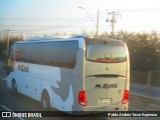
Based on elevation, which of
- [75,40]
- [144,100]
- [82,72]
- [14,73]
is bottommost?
[144,100]

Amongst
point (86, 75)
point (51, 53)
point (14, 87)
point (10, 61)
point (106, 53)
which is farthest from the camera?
point (10, 61)

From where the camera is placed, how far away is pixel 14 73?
15.7 metres

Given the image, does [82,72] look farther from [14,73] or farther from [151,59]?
[151,59]

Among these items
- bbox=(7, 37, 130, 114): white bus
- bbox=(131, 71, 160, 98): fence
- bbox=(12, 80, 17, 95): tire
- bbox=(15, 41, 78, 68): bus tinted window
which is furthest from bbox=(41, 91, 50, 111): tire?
bbox=(131, 71, 160, 98): fence

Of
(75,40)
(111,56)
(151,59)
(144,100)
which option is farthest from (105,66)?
(151,59)

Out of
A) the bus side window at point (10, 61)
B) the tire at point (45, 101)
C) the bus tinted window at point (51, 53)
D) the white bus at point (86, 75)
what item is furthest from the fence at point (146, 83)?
the white bus at point (86, 75)

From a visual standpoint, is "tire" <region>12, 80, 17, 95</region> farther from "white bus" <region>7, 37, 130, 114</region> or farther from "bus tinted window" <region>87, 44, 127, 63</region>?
"bus tinted window" <region>87, 44, 127, 63</region>

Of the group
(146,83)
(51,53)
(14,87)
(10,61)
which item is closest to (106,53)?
(51,53)

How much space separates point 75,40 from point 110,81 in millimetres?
1575

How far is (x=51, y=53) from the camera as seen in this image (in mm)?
11781

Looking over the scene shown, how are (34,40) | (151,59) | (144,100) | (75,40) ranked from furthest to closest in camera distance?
(151,59)
(144,100)
(34,40)
(75,40)

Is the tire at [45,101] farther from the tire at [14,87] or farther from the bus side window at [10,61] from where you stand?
the bus side window at [10,61]

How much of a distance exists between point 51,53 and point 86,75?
7.69 feet

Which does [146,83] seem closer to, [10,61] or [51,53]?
[10,61]
